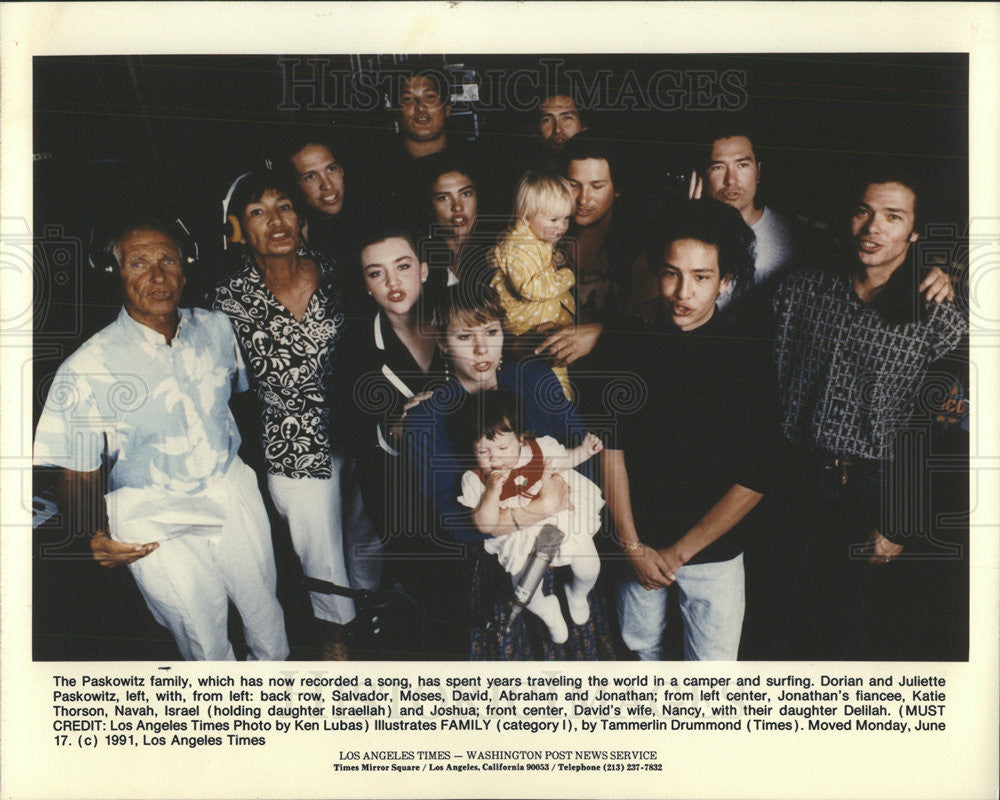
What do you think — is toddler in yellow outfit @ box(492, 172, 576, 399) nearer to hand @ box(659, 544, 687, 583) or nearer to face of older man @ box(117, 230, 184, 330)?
hand @ box(659, 544, 687, 583)

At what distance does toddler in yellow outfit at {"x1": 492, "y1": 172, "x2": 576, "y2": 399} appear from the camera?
242cm

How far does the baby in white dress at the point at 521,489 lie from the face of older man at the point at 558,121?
2.22 ft

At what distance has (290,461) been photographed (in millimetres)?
2465

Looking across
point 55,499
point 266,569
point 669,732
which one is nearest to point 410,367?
point 266,569

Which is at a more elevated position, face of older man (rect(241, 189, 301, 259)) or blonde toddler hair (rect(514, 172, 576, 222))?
blonde toddler hair (rect(514, 172, 576, 222))

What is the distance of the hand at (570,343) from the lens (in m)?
2.43

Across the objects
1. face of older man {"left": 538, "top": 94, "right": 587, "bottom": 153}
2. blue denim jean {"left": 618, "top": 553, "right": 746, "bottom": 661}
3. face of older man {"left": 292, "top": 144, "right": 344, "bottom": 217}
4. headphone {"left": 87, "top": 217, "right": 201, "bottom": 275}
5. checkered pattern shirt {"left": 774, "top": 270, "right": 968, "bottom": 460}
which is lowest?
blue denim jean {"left": 618, "top": 553, "right": 746, "bottom": 661}

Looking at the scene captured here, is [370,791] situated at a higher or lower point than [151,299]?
lower

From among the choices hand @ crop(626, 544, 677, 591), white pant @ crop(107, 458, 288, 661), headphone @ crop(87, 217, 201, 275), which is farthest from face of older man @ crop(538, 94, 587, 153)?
white pant @ crop(107, 458, 288, 661)

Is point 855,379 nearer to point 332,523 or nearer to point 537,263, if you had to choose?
point 537,263

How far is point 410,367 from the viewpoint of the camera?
2436mm

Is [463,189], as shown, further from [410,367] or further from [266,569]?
[266,569]

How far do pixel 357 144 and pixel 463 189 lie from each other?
→ 0.30 m

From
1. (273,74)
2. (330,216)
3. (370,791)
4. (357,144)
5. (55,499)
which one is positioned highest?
(273,74)
